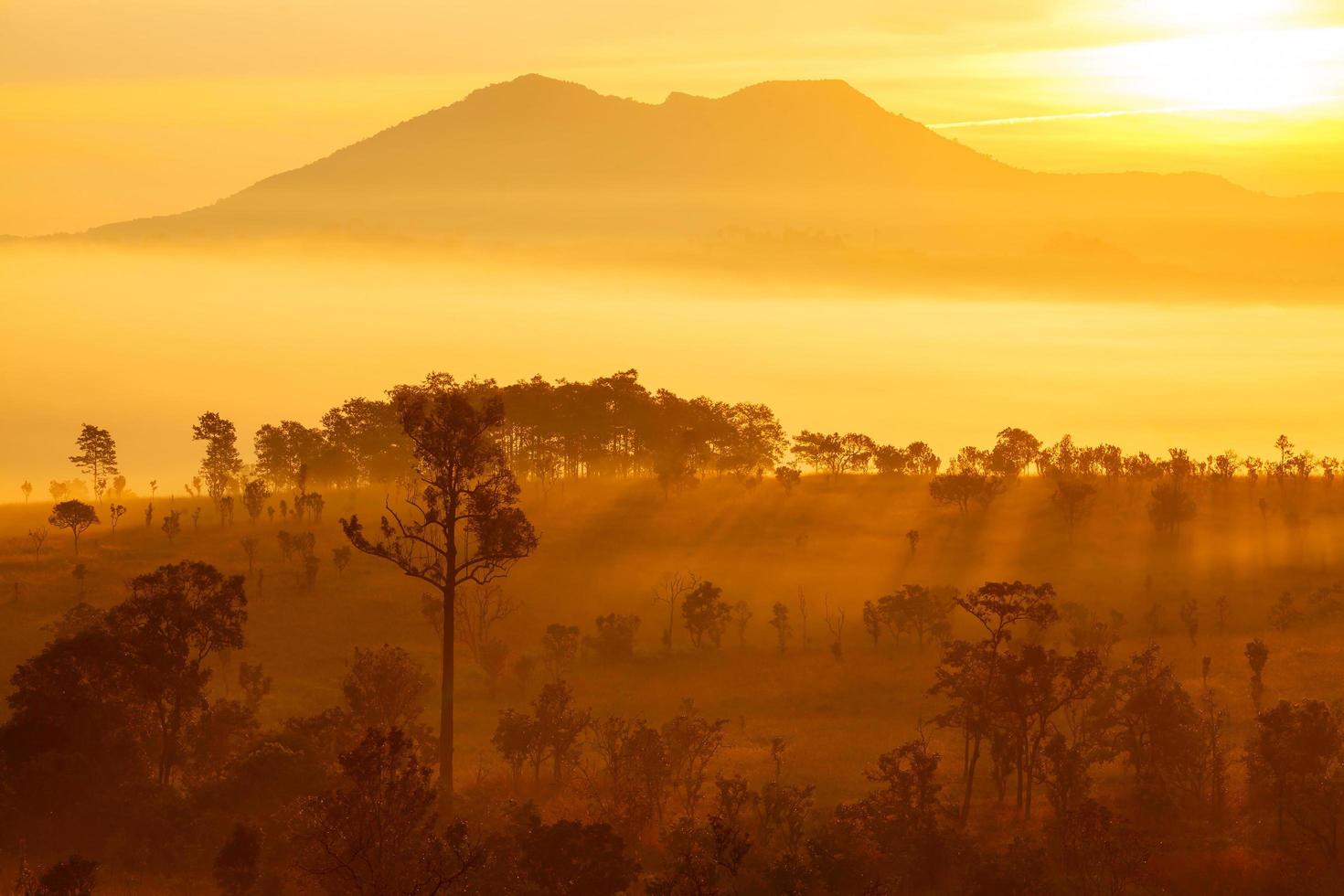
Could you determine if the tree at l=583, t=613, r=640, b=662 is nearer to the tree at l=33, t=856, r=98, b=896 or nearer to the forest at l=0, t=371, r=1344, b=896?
the forest at l=0, t=371, r=1344, b=896

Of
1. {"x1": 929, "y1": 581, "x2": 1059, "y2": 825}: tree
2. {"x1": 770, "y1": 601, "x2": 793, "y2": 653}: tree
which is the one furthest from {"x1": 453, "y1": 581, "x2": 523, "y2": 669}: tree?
{"x1": 929, "y1": 581, "x2": 1059, "y2": 825}: tree

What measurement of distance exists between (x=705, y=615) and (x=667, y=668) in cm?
528

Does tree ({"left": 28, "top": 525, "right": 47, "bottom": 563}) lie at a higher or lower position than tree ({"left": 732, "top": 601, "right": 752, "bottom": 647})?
higher

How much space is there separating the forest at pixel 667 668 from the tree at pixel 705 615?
31 centimetres

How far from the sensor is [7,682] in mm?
85188

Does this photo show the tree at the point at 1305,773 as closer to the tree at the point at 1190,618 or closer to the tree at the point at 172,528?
the tree at the point at 1190,618

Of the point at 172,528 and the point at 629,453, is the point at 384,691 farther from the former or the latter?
the point at 629,453

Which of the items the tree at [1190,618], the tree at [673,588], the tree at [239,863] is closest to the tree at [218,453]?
the tree at [673,588]

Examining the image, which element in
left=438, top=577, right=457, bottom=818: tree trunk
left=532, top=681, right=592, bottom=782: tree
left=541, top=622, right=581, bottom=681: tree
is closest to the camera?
left=438, top=577, right=457, bottom=818: tree trunk

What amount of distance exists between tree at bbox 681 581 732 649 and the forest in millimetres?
305

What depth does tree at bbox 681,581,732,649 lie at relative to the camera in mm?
101312

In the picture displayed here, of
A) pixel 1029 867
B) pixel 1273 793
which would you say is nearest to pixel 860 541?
pixel 1273 793

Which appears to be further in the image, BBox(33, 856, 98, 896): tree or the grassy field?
the grassy field

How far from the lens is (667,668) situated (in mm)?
97625
